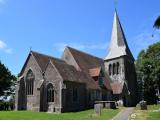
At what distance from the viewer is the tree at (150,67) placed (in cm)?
5911

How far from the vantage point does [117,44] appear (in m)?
63.8

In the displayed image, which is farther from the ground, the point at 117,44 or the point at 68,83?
the point at 117,44

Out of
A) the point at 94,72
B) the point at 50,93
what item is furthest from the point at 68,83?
the point at 94,72

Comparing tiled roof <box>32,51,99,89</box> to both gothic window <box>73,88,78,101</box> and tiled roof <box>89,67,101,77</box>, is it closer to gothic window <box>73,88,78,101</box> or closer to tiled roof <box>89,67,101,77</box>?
gothic window <box>73,88,78,101</box>

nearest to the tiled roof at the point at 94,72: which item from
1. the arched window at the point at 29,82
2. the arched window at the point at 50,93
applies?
the arched window at the point at 50,93

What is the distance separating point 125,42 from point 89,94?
1975 cm

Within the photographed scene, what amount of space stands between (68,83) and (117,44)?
23477 millimetres

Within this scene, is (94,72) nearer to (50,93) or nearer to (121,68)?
(121,68)

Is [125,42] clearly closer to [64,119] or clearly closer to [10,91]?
[10,91]

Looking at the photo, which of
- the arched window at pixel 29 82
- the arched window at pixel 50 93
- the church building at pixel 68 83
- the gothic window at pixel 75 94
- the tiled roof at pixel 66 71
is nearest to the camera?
the church building at pixel 68 83

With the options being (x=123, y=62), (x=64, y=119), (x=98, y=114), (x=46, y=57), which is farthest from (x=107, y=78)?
(x=64, y=119)

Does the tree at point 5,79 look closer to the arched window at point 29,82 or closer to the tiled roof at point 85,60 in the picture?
the tiled roof at point 85,60

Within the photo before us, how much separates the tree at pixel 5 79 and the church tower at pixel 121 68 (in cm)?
2282

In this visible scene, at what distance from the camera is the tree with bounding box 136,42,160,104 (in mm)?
59112
